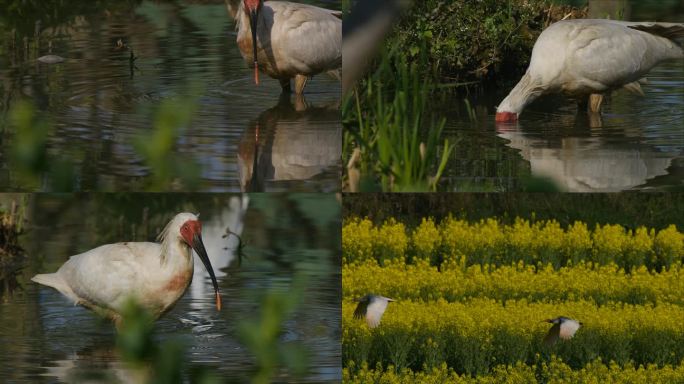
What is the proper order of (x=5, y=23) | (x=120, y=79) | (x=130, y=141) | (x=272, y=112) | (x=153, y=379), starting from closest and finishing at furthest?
1. (x=153, y=379)
2. (x=130, y=141)
3. (x=272, y=112)
4. (x=120, y=79)
5. (x=5, y=23)

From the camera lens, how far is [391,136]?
673 cm

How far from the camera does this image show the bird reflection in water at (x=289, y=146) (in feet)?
22.6

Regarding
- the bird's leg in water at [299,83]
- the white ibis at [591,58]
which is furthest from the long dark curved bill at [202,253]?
the white ibis at [591,58]

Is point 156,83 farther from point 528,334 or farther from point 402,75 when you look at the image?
point 528,334

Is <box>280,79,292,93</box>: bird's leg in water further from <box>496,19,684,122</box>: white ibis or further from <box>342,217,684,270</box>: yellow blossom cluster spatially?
<box>342,217,684,270</box>: yellow blossom cluster

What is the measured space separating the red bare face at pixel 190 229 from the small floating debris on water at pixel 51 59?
1.82m

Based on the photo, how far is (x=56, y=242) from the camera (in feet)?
26.1

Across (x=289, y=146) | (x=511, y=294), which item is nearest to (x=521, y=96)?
(x=289, y=146)

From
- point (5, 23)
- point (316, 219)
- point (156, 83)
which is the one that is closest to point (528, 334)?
point (316, 219)

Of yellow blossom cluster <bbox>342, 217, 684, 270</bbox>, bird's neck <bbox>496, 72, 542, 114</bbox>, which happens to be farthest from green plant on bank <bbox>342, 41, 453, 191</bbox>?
yellow blossom cluster <bbox>342, 217, 684, 270</bbox>

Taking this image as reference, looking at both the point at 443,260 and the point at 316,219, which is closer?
the point at 316,219

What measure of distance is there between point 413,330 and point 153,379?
1739mm

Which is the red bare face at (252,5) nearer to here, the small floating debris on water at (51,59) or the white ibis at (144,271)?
the white ibis at (144,271)

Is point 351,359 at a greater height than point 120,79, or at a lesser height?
lesser
